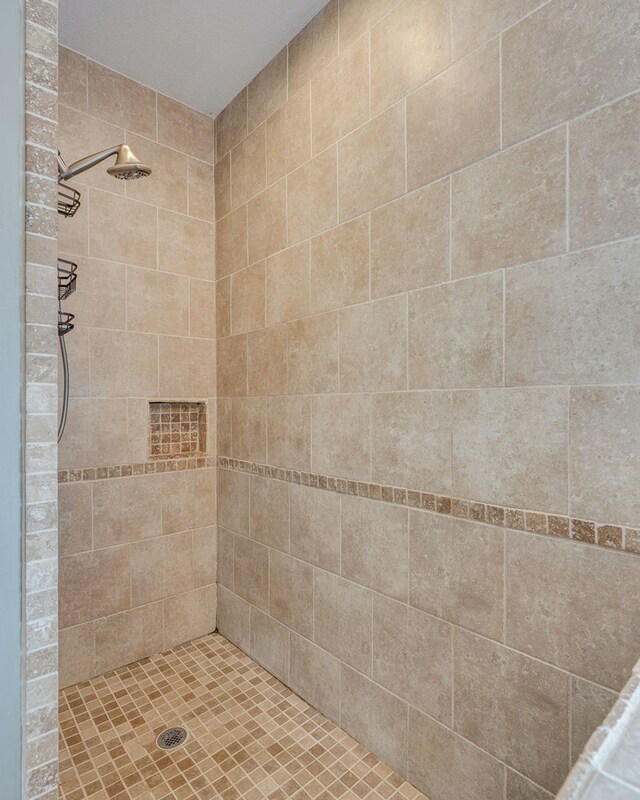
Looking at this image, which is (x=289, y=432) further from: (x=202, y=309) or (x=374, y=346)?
(x=202, y=309)

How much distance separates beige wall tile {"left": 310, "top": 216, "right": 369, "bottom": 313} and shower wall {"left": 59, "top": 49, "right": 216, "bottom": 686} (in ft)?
2.90

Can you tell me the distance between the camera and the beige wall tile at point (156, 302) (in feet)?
7.23

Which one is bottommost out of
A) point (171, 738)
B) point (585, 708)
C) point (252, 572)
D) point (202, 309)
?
point (171, 738)

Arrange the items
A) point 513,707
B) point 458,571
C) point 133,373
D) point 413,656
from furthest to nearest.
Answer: point 133,373 < point 413,656 < point 458,571 < point 513,707

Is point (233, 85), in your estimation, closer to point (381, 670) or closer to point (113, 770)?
point (381, 670)

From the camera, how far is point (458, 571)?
4.40ft

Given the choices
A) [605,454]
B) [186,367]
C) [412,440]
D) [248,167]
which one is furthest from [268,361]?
[605,454]

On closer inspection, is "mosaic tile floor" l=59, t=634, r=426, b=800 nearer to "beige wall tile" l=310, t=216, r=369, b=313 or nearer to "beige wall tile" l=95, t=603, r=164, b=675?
"beige wall tile" l=95, t=603, r=164, b=675

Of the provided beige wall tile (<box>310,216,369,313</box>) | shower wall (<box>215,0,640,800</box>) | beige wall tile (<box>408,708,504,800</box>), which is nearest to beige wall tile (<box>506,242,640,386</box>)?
shower wall (<box>215,0,640,800</box>)

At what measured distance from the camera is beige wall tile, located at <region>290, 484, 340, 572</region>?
1775 mm

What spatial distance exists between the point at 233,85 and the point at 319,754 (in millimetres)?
2970

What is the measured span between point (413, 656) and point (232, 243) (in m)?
2.05

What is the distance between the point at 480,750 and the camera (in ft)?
4.20

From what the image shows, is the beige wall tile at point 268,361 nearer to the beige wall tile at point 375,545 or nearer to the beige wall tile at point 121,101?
the beige wall tile at point 375,545
